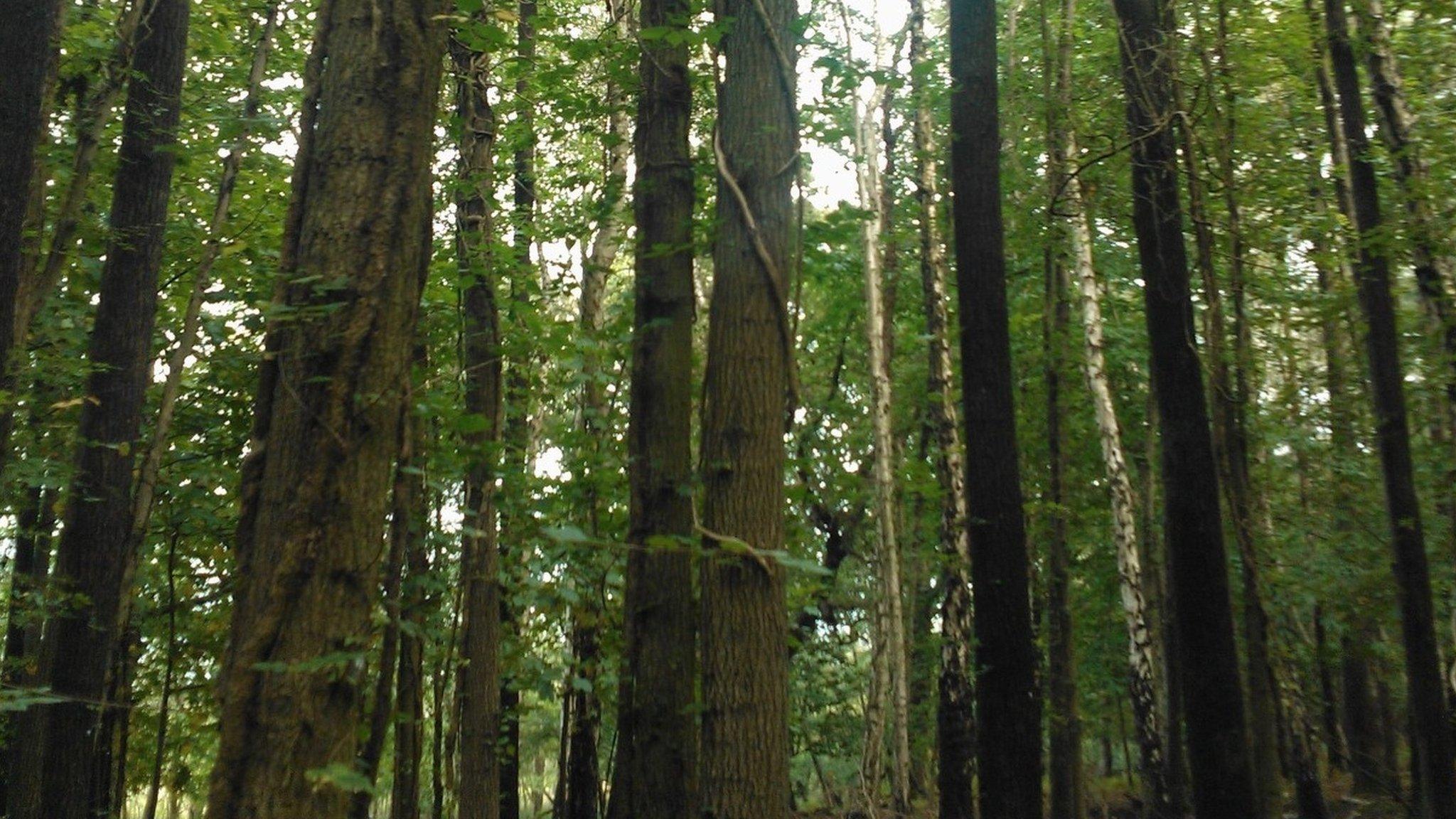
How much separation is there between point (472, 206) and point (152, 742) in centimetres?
1140

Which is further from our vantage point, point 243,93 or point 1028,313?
point 1028,313

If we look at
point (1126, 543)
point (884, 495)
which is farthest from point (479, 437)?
point (1126, 543)

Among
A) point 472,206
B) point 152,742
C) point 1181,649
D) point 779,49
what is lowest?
point 152,742

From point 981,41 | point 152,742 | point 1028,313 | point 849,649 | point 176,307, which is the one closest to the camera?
point 981,41

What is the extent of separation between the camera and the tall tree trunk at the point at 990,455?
8070 mm

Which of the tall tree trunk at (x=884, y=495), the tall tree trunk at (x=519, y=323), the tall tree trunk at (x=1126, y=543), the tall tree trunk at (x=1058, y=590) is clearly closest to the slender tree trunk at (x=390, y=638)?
the tall tree trunk at (x=519, y=323)

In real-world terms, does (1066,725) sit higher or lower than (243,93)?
lower

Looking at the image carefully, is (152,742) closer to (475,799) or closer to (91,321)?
(91,321)

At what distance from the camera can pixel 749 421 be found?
4.60 metres

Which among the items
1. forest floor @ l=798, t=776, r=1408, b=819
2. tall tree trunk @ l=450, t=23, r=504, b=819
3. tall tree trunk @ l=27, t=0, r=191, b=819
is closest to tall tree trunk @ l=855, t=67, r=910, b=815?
forest floor @ l=798, t=776, r=1408, b=819

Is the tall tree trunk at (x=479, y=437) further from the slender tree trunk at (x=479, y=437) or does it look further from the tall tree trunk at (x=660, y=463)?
the tall tree trunk at (x=660, y=463)

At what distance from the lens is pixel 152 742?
15.4 meters

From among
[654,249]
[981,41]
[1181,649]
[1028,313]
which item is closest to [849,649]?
[1028,313]

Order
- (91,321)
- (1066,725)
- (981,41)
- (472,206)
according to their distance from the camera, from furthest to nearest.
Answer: (1066,725) < (91,321) < (981,41) < (472,206)
